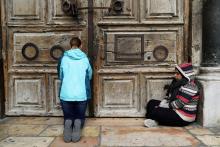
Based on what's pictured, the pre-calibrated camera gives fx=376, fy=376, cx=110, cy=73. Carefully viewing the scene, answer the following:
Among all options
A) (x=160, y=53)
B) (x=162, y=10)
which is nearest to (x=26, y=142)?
(x=160, y=53)

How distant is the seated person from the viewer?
611 cm

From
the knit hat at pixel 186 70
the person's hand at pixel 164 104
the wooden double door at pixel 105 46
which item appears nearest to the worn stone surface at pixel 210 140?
the person's hand at pixel 164 104

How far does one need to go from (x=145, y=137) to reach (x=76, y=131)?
102cm

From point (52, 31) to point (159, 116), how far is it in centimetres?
247

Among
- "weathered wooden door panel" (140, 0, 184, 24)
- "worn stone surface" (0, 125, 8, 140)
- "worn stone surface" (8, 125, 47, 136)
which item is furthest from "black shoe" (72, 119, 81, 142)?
"weathered wooden door panel" (140, 0, 184, 24)

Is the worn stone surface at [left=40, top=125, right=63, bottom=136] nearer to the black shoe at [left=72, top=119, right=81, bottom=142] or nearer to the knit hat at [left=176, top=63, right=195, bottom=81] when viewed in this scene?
the black shoe at [left=72, top=119, right=81, bottom=142]

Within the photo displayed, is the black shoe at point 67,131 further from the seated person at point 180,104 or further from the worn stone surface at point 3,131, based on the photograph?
the seated person at point 180,104

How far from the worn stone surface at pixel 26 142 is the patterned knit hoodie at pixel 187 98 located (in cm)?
210

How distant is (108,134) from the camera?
225 inches

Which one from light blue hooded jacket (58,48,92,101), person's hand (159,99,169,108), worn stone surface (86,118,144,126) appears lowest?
worn stone surface (86,118,144,126)

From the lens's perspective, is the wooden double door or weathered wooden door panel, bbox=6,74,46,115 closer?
the wooden double door

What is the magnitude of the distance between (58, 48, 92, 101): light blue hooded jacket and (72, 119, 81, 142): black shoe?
352 mm

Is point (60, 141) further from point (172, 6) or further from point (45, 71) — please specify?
point (172, 6)

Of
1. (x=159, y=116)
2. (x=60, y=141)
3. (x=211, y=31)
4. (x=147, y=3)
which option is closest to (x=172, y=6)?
(x=147, y=3)
